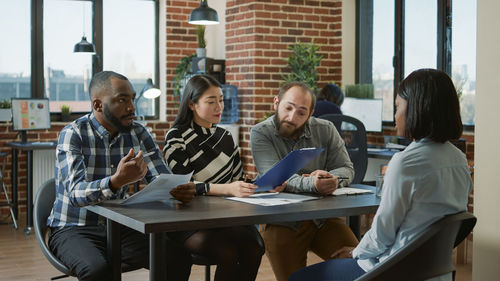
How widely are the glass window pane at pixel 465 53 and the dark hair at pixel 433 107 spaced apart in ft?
12.2

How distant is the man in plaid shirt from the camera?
2.65 metres

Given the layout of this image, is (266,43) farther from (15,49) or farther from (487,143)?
(487,143)

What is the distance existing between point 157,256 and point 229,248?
0.51 metres

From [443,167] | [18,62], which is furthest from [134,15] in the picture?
[443,167]

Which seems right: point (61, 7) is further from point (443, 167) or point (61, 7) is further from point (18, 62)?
point (443, 167)

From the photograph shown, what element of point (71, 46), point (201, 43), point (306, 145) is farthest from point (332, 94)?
point (71, 46)

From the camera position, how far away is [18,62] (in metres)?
7.12

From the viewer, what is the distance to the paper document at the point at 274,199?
8.54 feet

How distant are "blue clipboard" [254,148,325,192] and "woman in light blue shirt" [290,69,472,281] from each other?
696mm

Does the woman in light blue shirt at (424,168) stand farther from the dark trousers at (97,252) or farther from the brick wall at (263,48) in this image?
the brick wall at (263,48)

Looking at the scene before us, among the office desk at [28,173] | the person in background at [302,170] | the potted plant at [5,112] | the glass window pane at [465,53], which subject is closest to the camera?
the person in background at [302,170]

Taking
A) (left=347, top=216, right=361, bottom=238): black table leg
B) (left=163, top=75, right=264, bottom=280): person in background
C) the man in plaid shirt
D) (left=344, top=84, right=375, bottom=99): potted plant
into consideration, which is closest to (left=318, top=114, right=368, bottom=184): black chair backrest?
(left=347, top=216, right=361, bottom=238): black table leg

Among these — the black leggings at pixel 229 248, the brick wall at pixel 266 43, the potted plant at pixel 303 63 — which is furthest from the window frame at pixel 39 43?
the black leggings at pixel 229 248

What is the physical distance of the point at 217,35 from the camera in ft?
24.4
